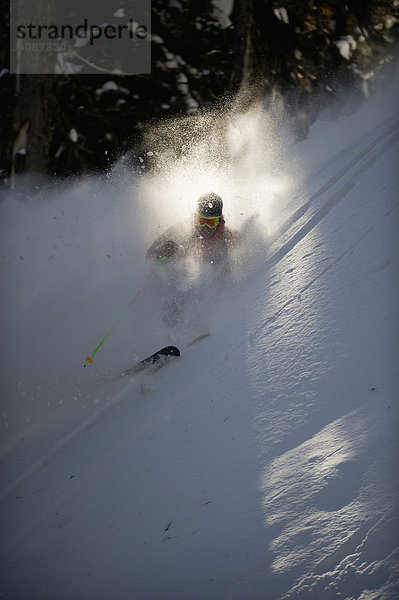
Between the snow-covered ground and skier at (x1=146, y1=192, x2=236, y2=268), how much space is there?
379mm

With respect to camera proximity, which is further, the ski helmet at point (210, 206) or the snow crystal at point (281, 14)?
the snow crystal at point (281, 14)

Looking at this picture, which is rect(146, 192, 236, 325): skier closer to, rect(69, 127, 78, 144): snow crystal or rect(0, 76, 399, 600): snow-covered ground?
rect(0, 76, 399, 600): snow-covered ground

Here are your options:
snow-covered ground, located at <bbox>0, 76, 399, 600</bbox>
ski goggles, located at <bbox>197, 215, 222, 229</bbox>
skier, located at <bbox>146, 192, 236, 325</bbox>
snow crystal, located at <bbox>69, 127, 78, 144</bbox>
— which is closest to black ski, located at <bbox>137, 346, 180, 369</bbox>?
snow-covered ground, located at <bbox>0, 76, 399, 600</bbox>

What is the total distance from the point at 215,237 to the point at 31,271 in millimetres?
2343

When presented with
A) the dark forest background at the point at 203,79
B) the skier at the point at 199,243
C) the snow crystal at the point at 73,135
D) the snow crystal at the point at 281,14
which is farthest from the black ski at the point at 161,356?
→ the snow crystal at the point at 281,14

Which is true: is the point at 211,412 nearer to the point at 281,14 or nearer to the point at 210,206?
the point at 210,206

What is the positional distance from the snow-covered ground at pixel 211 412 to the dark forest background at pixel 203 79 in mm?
670

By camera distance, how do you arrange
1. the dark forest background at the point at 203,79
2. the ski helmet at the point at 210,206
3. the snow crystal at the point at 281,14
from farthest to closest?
the snow crystal at the point at 281,14 < the dark forest background at the point at 203,79 < the ski helmet at the point at 210,206

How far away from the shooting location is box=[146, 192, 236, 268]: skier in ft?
14.4

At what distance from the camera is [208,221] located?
4.29 m

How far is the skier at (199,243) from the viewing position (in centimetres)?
439

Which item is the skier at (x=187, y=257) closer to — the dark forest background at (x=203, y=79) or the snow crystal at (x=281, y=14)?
the dark forest background at (x=203, y=79)

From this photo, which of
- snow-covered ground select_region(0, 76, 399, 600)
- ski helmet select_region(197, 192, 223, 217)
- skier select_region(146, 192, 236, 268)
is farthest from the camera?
skier select_region(146, 192, 236, 268)

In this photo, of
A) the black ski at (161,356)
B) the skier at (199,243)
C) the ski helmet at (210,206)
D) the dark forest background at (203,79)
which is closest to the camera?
the black ski at (161,356)
